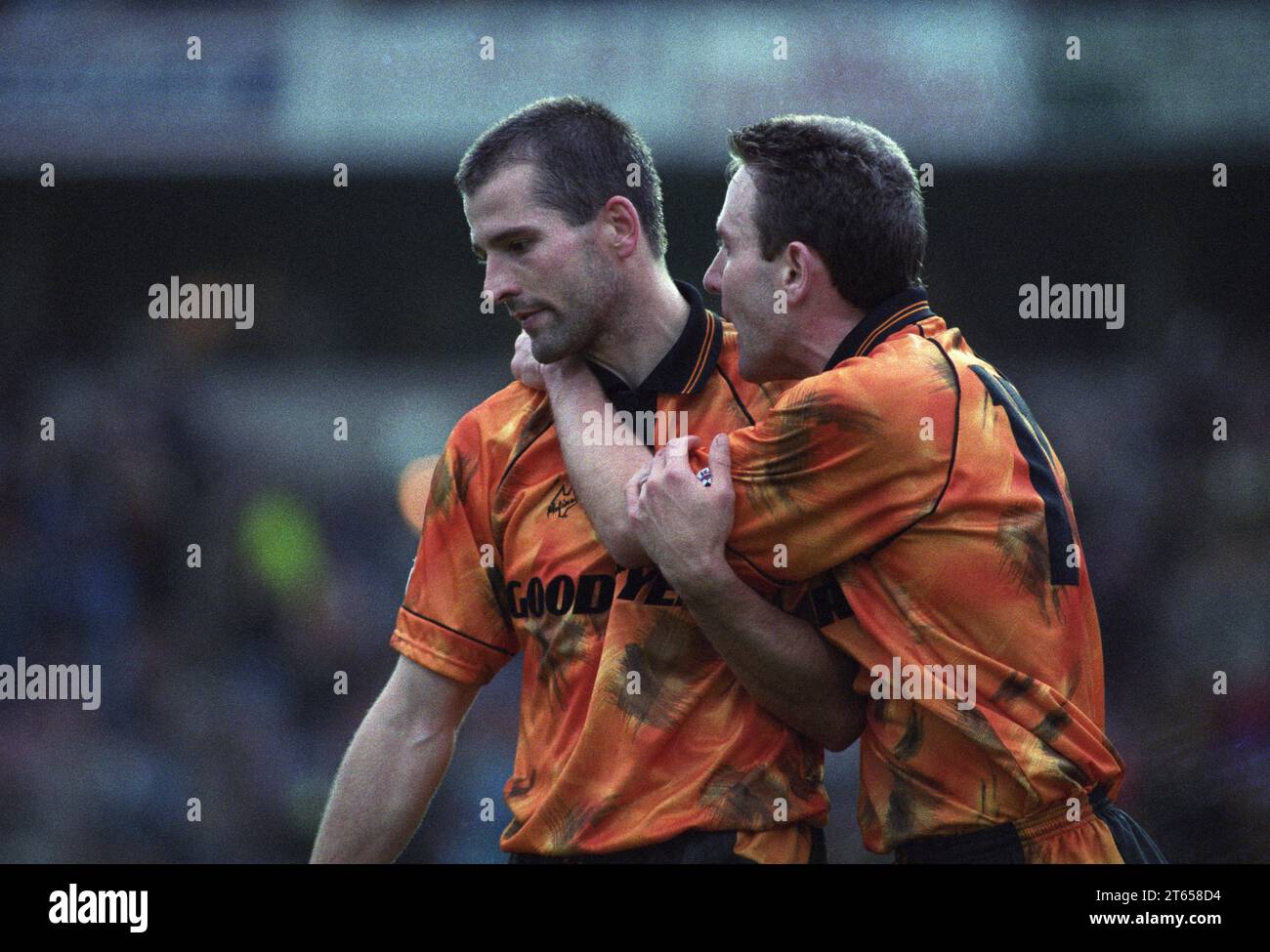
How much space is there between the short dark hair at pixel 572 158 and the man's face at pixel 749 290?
0.69 feet

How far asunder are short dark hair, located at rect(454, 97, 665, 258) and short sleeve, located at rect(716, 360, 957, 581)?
578 millimetres

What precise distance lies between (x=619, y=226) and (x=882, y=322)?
0.54m

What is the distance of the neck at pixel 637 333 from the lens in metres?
3.02

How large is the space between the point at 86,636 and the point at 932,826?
6215mm

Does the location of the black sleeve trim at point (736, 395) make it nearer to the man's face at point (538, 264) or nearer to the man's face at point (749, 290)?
the man's face at point (749, 290)

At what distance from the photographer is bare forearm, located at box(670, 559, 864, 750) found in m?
2.68

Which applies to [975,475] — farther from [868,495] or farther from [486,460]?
[486,460]

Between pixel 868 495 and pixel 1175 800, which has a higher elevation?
pixel 868 495
